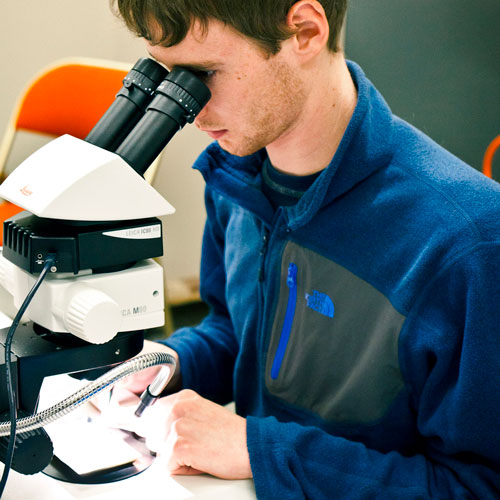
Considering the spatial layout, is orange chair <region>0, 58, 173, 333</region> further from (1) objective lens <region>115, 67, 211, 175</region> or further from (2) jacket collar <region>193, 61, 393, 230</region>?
(1) objective lens <region>115, 67, 211, 175</region>

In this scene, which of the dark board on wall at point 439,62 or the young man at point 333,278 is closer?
the young man at point 333,278

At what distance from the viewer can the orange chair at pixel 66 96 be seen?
7.77ft

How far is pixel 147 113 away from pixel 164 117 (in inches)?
0.8

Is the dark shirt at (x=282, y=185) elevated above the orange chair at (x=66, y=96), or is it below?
above

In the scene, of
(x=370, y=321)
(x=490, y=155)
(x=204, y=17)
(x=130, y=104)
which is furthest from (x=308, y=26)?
(x=490, y=155)

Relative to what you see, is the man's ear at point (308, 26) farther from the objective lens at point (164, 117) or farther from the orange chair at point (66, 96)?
the orange chair at point (66, 96)

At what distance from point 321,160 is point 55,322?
1.79 ft

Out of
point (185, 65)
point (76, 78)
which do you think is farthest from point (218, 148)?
point (76, 78)

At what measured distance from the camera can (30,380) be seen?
72cm

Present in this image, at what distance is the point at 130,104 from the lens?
0.83 meters

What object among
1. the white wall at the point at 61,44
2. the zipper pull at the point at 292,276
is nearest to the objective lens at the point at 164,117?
the zipper pull at the point at 292,276

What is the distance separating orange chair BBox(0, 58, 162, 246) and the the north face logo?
1.53m

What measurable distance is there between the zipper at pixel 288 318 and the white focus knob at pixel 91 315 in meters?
0.41

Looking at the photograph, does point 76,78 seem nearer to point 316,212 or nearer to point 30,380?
point 316,212
